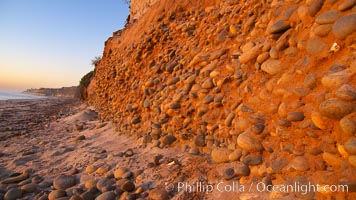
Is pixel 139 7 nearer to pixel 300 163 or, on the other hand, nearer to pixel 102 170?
pixel 102 170

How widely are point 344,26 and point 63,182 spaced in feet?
10.1

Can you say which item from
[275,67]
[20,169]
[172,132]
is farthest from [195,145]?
[20,169]

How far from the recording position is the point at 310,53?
6.66 feet

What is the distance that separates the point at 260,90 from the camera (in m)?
2.38

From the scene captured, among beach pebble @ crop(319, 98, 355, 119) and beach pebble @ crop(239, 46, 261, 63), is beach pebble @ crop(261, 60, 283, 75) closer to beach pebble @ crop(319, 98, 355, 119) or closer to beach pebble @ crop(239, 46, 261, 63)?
beach pebble @ crop(239, 46, 261, 63)

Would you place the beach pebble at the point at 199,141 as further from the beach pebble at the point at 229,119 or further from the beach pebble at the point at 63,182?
the beach pebble at the point at 63,182

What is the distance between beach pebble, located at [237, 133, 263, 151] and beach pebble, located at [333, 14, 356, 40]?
107 centimetres

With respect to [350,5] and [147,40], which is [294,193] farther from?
[147,40]

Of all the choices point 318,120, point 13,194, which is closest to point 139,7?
point 13,194

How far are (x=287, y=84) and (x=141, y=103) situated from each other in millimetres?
2629

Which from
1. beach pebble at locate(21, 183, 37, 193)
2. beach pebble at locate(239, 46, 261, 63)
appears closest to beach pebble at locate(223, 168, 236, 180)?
beach pebble at locate(239, 46, 261, 63)

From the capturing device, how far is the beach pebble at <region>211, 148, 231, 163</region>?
2.38 meters

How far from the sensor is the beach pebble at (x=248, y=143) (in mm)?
2100

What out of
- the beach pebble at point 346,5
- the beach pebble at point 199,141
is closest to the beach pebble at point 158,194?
the beach pebble at point 199,141
